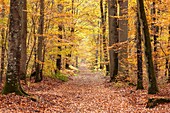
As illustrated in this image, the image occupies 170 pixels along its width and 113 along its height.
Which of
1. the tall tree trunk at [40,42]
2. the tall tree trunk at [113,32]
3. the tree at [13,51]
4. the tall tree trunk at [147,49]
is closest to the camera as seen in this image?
the tree at [13,51]

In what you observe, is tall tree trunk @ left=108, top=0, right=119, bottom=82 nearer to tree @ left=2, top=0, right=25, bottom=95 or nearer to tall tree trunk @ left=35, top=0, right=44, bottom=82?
tall tree trunk @ left=35, top=0, right=44, bottom=82

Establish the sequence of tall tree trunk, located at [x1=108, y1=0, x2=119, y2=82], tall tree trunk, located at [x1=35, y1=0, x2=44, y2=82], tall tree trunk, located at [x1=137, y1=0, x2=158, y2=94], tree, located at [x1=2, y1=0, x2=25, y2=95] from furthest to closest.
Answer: tall tree trunk, located at [x1=108, y1=0, x2=119, y2=82]
tall tree trunk, located at [x1=35, y1=0, x2=44, y2=82]
tall tree trunk, located at [x1=137, y1=0, x2=158, y2=94]
tree, located at [x1=2, y1=0, x2=25, y2=95]

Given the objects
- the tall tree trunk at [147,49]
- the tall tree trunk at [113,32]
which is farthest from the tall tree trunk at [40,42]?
the tall tree trunk at [147,49]

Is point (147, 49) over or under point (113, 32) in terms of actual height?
under

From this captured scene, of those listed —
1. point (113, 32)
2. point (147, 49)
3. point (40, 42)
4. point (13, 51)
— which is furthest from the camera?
point (113, 32)

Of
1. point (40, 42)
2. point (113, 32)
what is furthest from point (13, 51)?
point (113, 32)

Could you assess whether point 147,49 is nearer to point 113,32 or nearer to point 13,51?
point 13,51

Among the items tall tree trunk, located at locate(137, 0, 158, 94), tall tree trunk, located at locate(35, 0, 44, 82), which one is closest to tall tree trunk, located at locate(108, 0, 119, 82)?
tall tree trunk, located at locate(35, 0, 44, 82)

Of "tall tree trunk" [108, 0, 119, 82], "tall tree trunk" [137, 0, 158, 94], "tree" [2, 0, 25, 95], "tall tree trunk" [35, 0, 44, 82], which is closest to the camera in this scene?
"tree" [2, 0, 25, 95]

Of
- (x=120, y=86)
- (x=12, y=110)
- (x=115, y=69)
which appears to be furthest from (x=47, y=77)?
(x=12, y=110)

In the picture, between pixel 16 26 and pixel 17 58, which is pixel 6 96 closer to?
pixel 17 58

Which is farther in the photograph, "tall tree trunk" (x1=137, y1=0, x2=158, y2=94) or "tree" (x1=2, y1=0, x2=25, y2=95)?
"tall tree trunk" (x1=137, y1=0, x2=158, y2=94)

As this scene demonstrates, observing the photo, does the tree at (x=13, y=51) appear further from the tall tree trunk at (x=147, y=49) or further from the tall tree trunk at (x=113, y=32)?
the tall tree trunk at (x=113, y=32)

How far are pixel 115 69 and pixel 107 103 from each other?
342 inches
